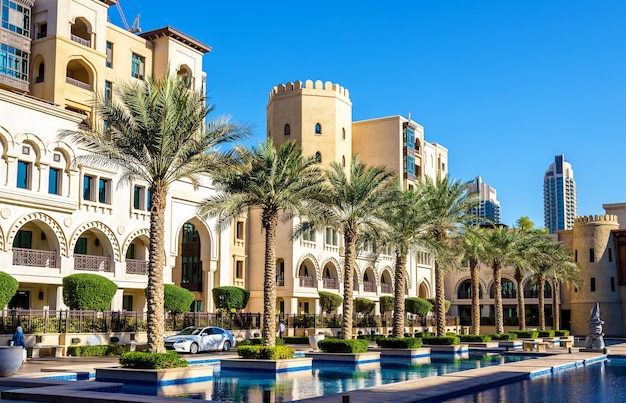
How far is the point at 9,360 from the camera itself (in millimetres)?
22922

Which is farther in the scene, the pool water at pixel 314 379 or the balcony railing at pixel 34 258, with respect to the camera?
the balcony railing at pixel 34 258

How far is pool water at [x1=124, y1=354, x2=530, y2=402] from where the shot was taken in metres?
21.5

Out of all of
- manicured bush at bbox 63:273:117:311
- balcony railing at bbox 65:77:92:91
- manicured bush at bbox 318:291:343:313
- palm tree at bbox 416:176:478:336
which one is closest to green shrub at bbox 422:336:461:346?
palm tree at bbox 416:176:478:336

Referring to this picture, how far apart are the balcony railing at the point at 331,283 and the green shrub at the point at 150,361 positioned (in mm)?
39363

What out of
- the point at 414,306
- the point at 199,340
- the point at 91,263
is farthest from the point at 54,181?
the point at 414,306

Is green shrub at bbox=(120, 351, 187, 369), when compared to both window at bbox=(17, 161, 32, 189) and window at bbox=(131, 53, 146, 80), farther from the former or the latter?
window at bbox=(131, 53, 146, 80)

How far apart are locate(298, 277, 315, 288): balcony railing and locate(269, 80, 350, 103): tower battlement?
17.2 meters

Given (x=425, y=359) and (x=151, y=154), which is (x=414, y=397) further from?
(x=425, y=359)

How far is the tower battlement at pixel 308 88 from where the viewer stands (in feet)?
222

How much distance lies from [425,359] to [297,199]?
37.0 feet

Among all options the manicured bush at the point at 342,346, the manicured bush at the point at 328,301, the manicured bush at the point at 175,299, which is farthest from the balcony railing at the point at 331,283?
the manicured bush at the point at 342,346

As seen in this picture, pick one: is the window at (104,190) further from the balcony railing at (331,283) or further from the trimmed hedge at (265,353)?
the balcony railing at (331,283)

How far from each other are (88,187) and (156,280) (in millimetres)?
17551

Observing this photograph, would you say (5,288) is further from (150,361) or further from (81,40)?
(81,40)
